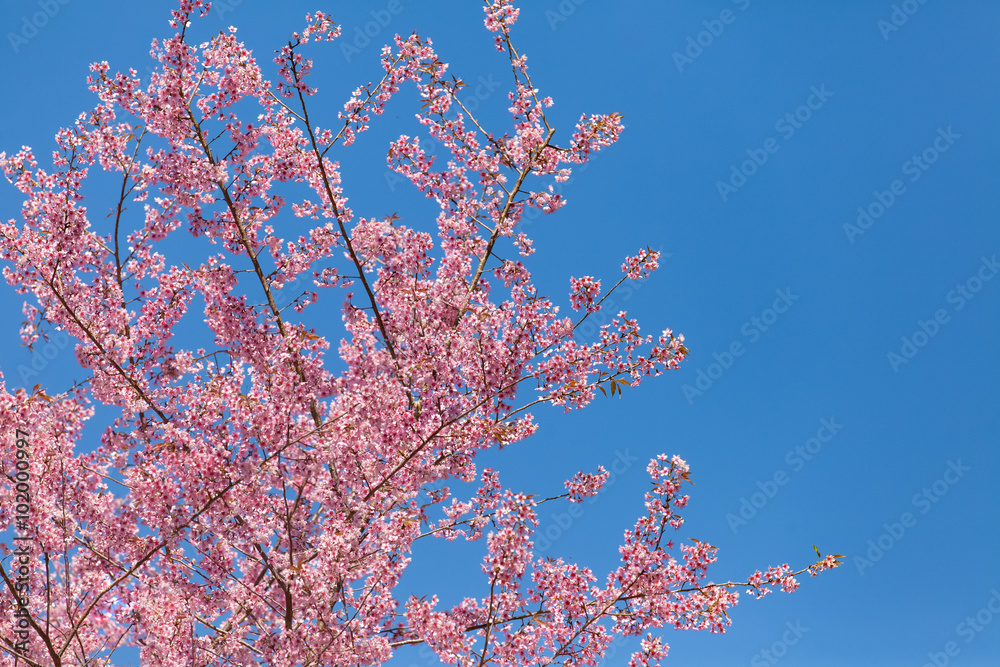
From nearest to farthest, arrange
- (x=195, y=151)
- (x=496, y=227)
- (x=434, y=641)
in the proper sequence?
(x=434, y=641) < (x=195, y=151) < (x=496, y=227)

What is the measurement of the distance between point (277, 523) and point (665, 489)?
3.82 m

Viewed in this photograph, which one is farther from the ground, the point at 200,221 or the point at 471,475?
the point at 200,221

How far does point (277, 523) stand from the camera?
7430 mm

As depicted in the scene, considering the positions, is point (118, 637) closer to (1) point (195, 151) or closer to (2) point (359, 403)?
(2) point (359, 403)

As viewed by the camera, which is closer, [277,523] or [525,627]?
[525,627]

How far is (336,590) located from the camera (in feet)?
21.6

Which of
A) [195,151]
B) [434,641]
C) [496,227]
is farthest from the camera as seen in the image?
Result: [496,227]

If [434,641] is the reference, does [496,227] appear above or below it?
above

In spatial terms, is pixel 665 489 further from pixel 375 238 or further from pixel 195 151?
pixel 195 151

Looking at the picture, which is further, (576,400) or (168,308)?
(168,308)

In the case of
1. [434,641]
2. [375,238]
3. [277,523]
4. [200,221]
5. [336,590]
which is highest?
[200,221]

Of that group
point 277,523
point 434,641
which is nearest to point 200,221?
point 277,523

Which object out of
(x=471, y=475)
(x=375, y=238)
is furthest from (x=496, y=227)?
(x=471, y=475)

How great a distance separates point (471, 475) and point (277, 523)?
200cm
